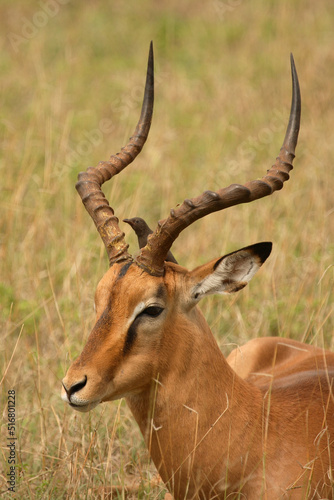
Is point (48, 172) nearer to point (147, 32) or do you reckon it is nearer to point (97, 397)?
point (97, 397)

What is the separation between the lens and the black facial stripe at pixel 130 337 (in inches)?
150

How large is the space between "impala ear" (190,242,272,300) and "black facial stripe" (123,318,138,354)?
1.29 feet

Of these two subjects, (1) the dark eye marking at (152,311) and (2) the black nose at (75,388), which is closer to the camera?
(2) the black nose at (75,388)

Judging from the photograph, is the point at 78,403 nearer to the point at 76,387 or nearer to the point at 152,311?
the point at 76,387

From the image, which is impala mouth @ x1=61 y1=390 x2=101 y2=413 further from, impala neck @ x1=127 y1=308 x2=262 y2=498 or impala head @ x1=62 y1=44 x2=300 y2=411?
impala neck @ x1=127 y1=308 x2=262 y2=498

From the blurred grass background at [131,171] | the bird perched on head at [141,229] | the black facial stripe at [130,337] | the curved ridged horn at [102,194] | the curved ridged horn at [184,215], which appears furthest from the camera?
the blurred grass background at [131,171]

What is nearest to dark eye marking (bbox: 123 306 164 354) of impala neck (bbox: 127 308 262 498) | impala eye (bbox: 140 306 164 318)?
impala eye (bbox: 140 306 164 318)

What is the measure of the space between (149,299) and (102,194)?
817mm

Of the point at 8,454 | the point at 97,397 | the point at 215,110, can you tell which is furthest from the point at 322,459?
the point at 215,110

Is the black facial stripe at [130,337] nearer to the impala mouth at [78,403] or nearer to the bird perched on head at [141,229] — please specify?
the impala mouth at [78,403]

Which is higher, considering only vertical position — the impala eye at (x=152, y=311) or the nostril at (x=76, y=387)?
the impala eye at (x=152, y=311)

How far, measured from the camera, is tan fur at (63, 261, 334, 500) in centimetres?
384

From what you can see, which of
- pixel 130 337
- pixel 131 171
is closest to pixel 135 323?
pixel 130 337

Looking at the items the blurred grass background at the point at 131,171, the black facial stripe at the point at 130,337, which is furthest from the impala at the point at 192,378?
the blurred grass background at the point at 131,171
